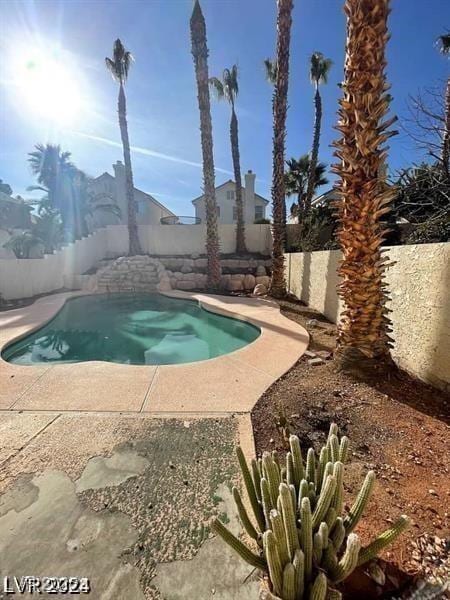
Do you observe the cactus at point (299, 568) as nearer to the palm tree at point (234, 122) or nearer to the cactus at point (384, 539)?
the cactus at point (384, 539)

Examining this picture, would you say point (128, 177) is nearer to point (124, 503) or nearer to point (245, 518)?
point (124, 503)

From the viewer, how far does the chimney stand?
25656 mm

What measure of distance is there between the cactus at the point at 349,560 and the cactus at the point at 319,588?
0.13 m

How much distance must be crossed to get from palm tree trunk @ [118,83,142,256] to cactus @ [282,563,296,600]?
1774 centimetres

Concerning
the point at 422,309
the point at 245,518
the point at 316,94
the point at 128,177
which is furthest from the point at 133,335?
the point at 316,94

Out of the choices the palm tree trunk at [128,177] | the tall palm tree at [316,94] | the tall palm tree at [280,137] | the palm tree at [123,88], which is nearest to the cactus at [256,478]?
the tall palm tree at [280,137]

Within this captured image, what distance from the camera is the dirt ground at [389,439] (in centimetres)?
167

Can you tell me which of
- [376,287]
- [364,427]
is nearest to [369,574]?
[364,427]

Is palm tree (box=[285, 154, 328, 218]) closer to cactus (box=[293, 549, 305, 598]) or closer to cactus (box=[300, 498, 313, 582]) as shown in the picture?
cactus (box=[300, 498, 313, 582])

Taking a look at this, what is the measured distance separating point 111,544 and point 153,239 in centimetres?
1832

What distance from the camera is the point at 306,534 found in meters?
1.23

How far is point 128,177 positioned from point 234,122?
8.09 m

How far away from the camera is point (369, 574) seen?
1.51m

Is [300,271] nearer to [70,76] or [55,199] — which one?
[70,76]
